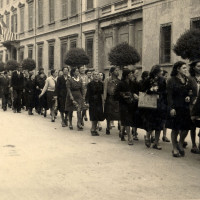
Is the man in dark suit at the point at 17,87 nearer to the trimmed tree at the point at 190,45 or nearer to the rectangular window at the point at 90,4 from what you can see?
the trimmed tree at the point at 190,45

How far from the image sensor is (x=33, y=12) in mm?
40875

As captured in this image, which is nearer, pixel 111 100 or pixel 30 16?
pixel 111 100

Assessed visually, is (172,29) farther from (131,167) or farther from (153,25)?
(131,167)

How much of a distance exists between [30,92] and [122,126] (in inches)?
362

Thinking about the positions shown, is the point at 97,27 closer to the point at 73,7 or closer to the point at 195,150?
the point at 73,7

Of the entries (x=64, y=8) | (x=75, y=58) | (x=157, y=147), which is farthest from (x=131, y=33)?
(x=157, y=147)

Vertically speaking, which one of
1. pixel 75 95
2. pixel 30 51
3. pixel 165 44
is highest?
pixel 30 51

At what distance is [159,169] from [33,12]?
3589cm

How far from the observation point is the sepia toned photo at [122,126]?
5.87 m

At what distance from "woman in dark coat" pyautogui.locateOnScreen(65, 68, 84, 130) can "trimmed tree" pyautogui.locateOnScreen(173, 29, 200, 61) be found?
4858 millimetres

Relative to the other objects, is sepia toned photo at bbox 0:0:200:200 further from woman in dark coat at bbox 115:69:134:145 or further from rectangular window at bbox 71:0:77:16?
rectangular window at bbox 71:0:77:16

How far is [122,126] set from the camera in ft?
33.4

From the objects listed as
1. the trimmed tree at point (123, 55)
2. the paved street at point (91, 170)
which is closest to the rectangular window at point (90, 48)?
the trimmed tree at point (123, 55)

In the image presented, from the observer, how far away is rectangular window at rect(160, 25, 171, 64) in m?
21.5
